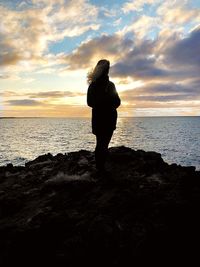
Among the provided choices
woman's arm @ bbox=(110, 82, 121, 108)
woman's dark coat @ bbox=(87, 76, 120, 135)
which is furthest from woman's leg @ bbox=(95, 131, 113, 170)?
woman's arm @ bbox=(110, 82, 121, 108)

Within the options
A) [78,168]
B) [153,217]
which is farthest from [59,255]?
[78,168]

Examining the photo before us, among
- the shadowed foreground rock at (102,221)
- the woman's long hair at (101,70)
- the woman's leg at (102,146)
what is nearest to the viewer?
the shadowed foreground rock at (102,221)

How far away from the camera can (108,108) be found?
9.82 meters

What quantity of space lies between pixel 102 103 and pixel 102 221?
13.5 feet

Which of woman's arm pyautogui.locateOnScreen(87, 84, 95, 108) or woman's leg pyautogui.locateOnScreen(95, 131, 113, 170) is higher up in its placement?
woman's arm pyautogui.locateOnScreen(87, 84, 95, 108)

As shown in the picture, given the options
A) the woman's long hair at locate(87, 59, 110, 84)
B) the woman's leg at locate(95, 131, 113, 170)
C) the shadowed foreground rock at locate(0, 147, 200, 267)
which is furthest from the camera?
the woman's leg at locate(95, 131, 113, 170)

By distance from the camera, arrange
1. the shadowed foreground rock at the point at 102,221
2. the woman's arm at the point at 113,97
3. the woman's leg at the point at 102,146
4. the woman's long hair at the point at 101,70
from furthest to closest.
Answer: the woman's leg at the point at 102,146
the woman's arm at the point at 113,97
the woman's long hair at the point at 101,70
the shadowed foreground rock at the point at 102,221

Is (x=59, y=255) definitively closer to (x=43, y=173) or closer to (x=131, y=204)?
(x=131, y=204)

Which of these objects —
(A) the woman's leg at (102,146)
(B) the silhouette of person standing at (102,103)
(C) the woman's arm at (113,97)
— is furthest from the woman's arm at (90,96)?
(A) the woman's leg at (102,146)

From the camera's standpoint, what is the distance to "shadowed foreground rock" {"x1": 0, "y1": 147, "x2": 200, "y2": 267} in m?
6.08

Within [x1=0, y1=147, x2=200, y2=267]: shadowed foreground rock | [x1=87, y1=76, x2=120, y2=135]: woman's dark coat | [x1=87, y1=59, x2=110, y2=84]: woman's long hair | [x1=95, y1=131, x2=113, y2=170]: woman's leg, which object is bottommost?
[x1=0, y1=147, x2=200, y2=267]: shadowed foreground rock

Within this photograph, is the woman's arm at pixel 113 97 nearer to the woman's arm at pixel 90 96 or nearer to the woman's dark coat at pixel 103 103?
the woman's dark coat at pixel 103 103

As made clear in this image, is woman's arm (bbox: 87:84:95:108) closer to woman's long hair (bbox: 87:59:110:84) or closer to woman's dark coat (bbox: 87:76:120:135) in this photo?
woman's dark coat (bbox: 87:76:120:135)

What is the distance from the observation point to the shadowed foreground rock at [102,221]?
6.08 metres
